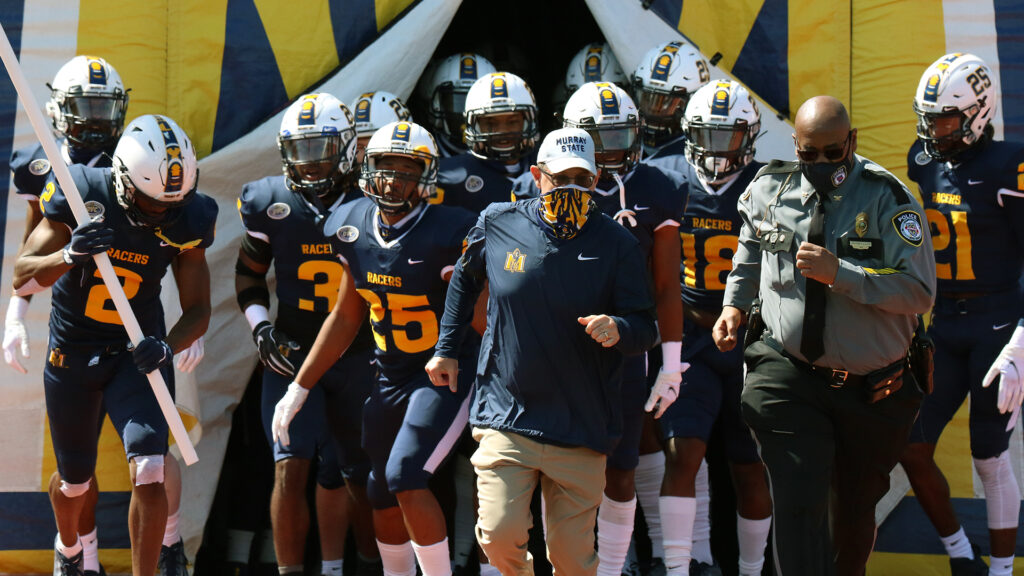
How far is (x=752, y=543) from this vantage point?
5.23 metres

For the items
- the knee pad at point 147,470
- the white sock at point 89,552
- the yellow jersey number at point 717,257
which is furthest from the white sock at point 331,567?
the yellow jersey number at point 717,257

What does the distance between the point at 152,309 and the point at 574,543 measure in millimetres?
2097

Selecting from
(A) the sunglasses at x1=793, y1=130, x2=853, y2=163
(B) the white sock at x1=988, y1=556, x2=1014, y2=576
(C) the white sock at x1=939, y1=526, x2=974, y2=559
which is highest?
(A) the sunglasses at x1=793, y1=130, x2=853, y2=163

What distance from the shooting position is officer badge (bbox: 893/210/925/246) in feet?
12.1

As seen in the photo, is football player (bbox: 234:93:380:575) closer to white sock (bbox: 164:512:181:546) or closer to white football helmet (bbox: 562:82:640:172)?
white sock (bbox: 164:512:181:546)

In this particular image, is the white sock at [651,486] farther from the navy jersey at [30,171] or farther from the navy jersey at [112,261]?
the navy jersey at [30,171]

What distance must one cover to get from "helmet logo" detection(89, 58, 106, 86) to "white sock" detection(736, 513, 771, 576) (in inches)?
131

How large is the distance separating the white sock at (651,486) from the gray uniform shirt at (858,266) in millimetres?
1593

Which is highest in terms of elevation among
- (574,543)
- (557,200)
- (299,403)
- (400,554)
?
(557,200)

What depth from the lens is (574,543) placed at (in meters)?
3.89

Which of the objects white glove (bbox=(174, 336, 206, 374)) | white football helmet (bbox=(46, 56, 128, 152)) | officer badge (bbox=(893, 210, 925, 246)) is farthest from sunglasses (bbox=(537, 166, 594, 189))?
white football helmet (bbox=(46, 56, 128, 152))

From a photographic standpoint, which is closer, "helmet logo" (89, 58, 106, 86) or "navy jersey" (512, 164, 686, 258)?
"navy jersey" (512, 164, 686, 258)

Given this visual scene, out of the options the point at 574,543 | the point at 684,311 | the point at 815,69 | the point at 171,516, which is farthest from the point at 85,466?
the point at 815,69

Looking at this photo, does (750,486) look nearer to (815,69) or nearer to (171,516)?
(815,69)
